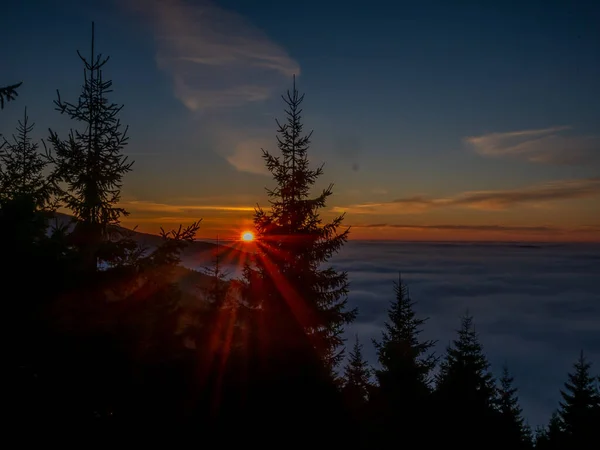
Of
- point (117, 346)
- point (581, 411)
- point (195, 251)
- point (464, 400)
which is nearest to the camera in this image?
point (117, 346)

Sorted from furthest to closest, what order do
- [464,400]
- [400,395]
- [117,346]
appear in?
[464,400], [400,395], [117,346]

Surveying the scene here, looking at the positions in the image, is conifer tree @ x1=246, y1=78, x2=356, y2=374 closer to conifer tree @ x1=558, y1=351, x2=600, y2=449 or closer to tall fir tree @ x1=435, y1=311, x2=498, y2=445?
tall fir tree @ x1=435, y1=311, x2=498, y2=445

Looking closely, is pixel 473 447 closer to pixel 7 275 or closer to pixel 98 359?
pixel 98 359

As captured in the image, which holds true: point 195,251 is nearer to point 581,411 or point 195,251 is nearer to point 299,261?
point 299,261

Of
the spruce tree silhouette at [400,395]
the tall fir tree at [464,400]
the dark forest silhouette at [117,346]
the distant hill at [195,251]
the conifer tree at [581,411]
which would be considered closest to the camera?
the dark forest silhouette at [117,346]

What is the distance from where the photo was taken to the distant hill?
8.12 meters

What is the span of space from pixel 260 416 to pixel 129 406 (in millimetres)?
2110

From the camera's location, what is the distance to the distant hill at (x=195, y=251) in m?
8.12

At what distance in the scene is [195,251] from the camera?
12.9 m

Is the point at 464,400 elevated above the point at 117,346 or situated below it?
below

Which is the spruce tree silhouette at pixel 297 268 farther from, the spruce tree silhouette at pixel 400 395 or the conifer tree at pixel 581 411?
the conifer tree at pixel 581 411

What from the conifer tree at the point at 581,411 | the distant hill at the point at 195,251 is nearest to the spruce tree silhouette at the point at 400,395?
the distant hill at the point at 195,251

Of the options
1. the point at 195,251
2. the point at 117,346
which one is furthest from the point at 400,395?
the point at 117,346

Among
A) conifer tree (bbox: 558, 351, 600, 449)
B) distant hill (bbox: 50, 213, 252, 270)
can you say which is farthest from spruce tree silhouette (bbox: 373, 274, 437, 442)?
conifer tree (bbox: 558, 351, 600, 449)
